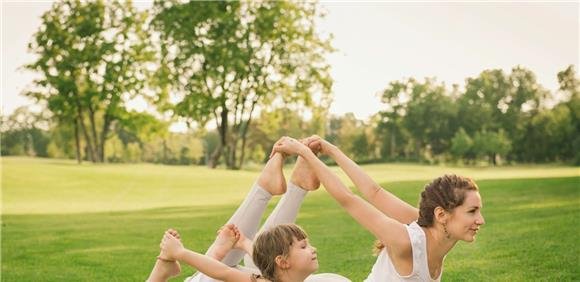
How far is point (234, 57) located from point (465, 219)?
39972mm

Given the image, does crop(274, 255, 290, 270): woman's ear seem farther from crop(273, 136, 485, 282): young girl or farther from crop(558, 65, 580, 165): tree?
crop(558, 65, 580, 165): tree

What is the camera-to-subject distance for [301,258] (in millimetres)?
3521

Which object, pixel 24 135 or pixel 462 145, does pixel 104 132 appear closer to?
pixel 24 135

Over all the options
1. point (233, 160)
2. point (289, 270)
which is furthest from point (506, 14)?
point (289, 270)

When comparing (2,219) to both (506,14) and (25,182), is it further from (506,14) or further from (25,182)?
(506,14)

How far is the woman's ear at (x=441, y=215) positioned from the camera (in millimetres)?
3254

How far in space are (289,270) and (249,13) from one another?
41.7m

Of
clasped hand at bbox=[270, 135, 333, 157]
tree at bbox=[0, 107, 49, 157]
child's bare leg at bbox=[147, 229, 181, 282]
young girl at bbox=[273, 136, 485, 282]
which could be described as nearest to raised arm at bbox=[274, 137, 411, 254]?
young girl at bbox=[273, 136, 485, 282]

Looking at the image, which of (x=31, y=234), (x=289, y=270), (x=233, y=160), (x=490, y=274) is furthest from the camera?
(x=233, y=160)

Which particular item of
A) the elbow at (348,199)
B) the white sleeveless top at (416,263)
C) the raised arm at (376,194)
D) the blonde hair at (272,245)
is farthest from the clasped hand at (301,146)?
the white sleeveless top at (416,263)

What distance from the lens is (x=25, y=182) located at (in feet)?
87.4

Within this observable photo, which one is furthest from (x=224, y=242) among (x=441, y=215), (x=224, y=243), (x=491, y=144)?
(x=491, y=144)

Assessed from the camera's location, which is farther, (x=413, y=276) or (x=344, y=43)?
(x=344, y=43)

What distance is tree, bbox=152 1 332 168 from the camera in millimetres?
43188
